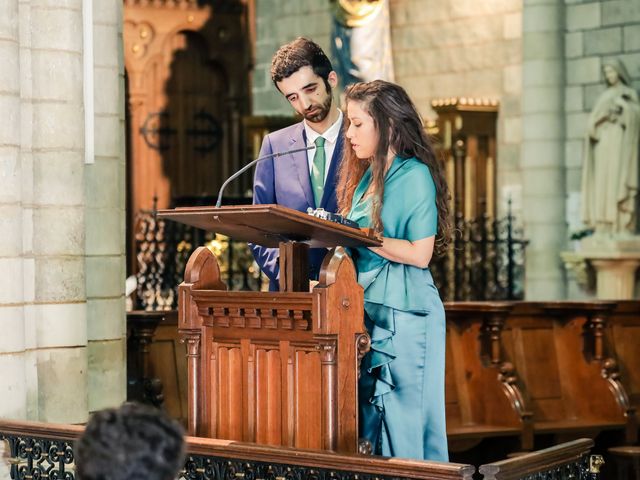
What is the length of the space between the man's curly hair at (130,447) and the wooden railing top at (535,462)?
1.61 m

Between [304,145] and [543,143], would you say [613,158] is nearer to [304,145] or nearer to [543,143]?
[543,143]

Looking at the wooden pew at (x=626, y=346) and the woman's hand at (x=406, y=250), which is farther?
the wooden pew at (x=626, y=346)

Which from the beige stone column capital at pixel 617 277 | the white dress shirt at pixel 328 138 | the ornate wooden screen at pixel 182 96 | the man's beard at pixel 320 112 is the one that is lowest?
the beige stone column capital at pixel 617 277

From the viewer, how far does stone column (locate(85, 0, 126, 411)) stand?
622cm

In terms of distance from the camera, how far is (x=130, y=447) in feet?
7.68

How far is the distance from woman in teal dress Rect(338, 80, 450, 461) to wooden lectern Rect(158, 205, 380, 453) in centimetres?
15

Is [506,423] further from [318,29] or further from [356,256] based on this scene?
[318,29]

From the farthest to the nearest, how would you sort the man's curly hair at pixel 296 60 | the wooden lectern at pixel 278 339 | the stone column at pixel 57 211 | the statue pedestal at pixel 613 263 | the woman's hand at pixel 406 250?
the statue pedestal at pixel 613 263 < the stone column at pixel 57 211 < the man's curly hair at pixel 296 60 < the woman's hand at pixel 406 250 < the wooden lectern at pixel 278 339

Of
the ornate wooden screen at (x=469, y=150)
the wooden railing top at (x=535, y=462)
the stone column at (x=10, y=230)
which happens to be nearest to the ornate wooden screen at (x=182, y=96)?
the ornate wooden screen at (x=469, y=150)

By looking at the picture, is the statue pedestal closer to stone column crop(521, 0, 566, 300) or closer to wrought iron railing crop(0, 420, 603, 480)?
stone column crop(521, 0, 566, 300)

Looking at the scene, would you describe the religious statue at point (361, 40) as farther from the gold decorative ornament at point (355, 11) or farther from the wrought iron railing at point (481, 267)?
the wrought iron railing at point (481, 267)

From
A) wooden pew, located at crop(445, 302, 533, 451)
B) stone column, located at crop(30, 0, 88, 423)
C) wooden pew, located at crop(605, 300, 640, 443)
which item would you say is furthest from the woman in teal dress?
wooden pew, located at crop(605, 300, 640, 443)

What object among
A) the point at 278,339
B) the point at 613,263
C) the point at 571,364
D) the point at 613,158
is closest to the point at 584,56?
the point at 613,158

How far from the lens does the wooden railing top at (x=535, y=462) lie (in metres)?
3.85
